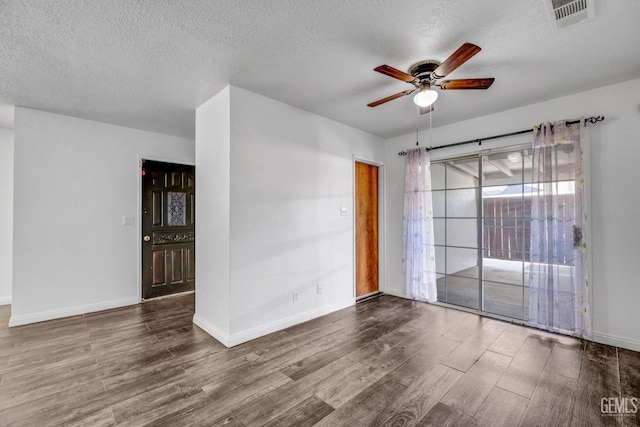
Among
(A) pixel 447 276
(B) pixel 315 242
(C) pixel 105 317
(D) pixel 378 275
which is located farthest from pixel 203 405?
(A) pixel 447 276

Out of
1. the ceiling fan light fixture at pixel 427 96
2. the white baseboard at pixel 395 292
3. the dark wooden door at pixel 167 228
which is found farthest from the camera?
the white baseboard at pixel 395 292

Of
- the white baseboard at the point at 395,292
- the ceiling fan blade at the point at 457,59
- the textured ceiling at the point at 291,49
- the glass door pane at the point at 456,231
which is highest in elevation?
the textured ceiling at the point at 291,49

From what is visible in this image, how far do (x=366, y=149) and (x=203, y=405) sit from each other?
151 inches

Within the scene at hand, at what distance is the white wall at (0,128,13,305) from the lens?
4.17 metres

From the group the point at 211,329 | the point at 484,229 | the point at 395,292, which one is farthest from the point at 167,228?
the point at 484,229

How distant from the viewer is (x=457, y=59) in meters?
1.98

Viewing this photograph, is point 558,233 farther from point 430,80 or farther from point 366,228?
point 366,228

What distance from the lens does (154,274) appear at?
445cm

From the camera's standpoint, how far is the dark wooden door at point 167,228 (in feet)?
14.4

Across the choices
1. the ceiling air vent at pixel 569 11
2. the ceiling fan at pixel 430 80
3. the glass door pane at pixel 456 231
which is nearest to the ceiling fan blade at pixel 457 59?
the ceiling fan at pixel 430 80

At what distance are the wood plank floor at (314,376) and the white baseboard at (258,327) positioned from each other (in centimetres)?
8

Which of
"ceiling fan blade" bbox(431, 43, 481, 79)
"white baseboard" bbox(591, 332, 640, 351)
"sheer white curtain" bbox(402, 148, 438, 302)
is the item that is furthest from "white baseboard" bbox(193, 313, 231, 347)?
"white baseboard" bbox(591, 332, 640, 351)

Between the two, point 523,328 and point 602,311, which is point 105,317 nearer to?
point 523,328

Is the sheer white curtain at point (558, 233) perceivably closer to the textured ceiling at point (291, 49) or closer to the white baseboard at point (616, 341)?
the white baseboard at point (616, 341)
